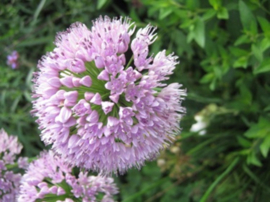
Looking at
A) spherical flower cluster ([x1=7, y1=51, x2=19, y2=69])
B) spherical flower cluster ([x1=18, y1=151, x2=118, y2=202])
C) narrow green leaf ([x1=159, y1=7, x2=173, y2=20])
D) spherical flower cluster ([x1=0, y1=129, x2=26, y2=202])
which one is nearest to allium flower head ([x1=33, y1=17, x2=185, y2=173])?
spherical flower cluster ([x1=18, y1=151, x2=118, y2=202])

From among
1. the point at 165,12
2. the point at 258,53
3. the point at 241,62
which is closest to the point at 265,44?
the point at 258,53

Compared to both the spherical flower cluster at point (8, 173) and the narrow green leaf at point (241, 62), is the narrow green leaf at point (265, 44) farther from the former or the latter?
the spherical flower cluster at point (8, 173)

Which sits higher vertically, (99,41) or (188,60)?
(99,41)

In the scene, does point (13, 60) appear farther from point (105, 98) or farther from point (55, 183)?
point (105, 98)

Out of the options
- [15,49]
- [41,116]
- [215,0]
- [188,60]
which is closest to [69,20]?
[15,49]

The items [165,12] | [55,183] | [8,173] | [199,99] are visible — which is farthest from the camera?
[199,99]

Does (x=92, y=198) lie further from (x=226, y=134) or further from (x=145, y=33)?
(x=226, y=134)
